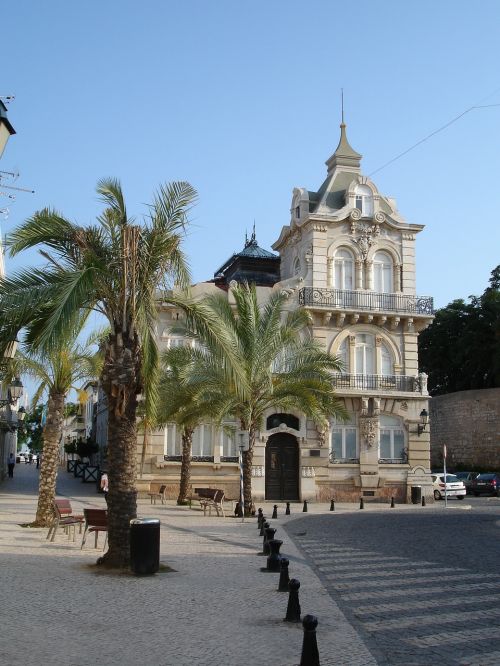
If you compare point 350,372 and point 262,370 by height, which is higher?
point 350,372

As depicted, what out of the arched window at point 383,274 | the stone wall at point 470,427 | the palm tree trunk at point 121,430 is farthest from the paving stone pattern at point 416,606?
the stone wall at point 470,427

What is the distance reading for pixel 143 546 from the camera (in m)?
12.4

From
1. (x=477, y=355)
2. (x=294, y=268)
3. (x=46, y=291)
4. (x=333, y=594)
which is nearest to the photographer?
(x=333, y=594)

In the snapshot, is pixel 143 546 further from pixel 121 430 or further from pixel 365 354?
pixel 365 354

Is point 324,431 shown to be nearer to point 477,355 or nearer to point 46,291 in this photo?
point 46,291

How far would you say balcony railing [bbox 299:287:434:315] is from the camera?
34.9 metres

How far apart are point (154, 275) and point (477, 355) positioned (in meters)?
49.7

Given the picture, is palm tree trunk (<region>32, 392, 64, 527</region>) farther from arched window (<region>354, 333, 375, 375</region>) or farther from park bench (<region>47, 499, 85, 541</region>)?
arched window (<region>354, 333, 375, 375</region>)

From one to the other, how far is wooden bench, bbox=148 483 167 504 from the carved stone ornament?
29.6ft

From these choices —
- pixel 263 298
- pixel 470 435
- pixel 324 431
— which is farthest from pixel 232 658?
pixel 470 435

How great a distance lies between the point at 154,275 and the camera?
14391 mm

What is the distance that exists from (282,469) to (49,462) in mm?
15769

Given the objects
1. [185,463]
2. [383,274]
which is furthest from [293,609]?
[383,274]

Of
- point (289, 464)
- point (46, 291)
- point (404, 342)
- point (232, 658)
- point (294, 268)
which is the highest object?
point (294, 268)
